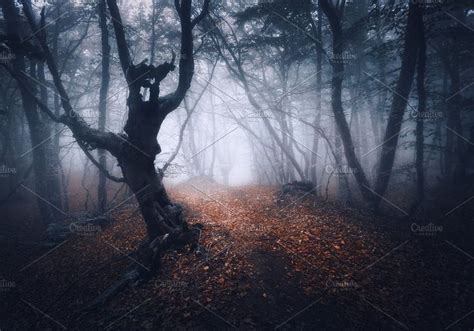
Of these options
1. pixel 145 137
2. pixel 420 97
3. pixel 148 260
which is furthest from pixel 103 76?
pixel 420 97

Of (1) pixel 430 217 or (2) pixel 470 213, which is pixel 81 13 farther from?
(2) pixel 470 213

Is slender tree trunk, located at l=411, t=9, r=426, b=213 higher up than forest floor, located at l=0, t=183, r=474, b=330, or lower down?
higher up

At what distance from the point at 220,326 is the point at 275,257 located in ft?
8.24

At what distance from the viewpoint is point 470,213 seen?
9.95 m

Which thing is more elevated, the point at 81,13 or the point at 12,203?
the point at 81,13

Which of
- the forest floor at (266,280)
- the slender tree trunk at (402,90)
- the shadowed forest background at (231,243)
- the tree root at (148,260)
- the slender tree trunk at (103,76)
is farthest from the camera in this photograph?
the slender tree trunk at (103,76)

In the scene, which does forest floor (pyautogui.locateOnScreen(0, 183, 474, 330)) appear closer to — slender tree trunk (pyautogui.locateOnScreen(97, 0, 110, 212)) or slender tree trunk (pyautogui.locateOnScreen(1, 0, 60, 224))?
slender tree trunk (pyautogui.locateOnScreen(97, 0, 110, 212))

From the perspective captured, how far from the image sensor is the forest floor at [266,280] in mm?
5352

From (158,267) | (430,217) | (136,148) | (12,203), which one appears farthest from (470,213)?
(12,203)

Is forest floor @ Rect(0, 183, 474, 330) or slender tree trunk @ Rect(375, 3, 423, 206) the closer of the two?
forest floor @ Rect(0, 183, 474, 330)

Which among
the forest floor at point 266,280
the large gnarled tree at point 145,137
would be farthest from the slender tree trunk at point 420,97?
the large gnarled tree at point 145,137

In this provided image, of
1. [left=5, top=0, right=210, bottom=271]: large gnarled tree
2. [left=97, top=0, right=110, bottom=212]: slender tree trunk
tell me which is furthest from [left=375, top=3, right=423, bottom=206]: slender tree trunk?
[left=97, top=0, right=110, bottom=212]: slender tree trunk

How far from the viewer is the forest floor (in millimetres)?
5352

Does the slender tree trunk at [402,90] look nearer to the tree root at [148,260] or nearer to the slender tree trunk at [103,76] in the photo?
the tree root at [148,260]
